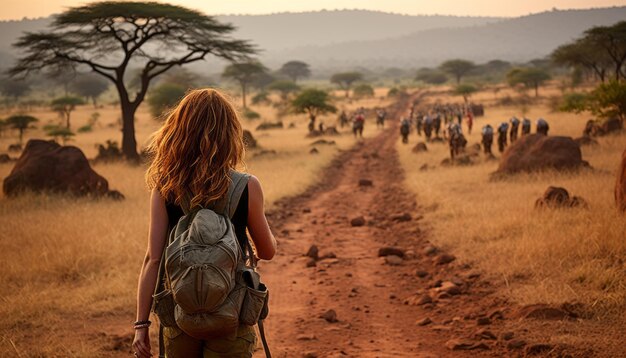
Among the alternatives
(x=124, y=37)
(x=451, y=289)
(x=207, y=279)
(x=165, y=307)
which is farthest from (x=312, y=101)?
(x=207, y=279)

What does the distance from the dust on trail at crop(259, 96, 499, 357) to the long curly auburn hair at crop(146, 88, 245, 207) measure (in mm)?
3010

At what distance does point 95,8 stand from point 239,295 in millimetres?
20618

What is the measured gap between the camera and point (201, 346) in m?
2.64

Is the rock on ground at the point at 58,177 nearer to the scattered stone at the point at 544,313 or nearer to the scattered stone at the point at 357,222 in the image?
the scattered stone at the point at 357,222

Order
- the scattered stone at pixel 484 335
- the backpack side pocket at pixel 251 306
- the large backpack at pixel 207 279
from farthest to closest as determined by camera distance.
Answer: the scattered stone at pixel 484 335 < the backpack side pocket at pixel 251 306 < the large backpack at pixel 207 279

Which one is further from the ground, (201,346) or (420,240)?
(201,346)

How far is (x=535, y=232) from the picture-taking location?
8.50m

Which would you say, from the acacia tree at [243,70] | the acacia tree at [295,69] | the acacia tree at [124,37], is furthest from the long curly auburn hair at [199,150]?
the acacia tree at [295,69]

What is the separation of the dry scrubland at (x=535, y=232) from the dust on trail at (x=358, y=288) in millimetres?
368

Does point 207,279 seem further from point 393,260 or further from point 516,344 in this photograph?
point 393,260

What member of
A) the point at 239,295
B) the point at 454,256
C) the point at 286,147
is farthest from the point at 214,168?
the point at 286,147

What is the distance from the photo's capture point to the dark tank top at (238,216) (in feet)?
8.91

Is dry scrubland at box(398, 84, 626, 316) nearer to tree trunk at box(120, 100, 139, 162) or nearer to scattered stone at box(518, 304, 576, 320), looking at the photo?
scattered stone at box(518, 304, 576, 320)

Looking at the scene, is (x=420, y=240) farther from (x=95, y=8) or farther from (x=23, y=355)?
(x=95, y=8)
